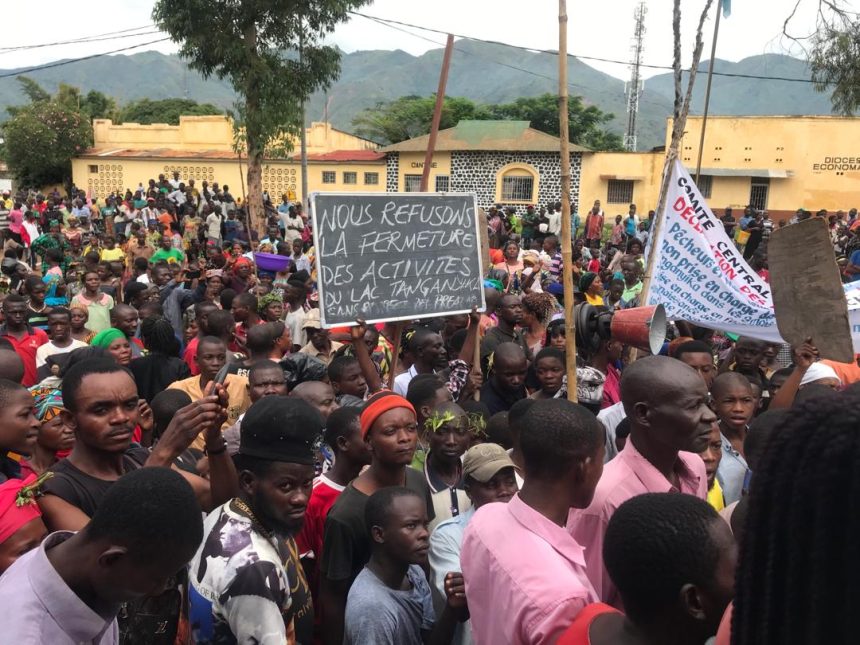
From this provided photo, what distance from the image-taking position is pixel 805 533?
3.68 feet

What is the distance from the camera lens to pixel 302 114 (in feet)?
68.8

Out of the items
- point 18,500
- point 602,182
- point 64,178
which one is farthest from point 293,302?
point 64,178

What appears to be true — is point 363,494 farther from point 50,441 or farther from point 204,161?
point 204,161

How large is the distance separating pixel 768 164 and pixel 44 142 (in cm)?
3347

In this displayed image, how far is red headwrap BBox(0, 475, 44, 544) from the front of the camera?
8.15 ft

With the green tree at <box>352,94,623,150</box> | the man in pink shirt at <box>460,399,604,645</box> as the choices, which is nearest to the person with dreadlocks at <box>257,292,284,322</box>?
the man in pink shirt at <box>460,399,604,645</box>

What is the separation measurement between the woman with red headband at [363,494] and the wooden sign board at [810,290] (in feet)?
8.02

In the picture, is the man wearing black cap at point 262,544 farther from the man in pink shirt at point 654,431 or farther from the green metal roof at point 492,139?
the green metal roof at point 492,139

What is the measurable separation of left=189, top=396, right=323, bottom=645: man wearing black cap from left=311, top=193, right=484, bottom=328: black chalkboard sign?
1.82 m

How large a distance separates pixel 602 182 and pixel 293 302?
27.2 m

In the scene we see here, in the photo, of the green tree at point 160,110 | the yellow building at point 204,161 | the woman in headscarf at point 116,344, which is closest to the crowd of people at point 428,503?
the woman in headscarf at point 116,344

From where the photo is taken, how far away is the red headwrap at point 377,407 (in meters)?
3.50

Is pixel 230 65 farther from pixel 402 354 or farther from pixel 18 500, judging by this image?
pixel 18 500

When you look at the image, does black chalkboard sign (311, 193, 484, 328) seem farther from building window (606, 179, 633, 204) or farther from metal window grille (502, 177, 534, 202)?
metal window grille (502, 177, 534, 202)
